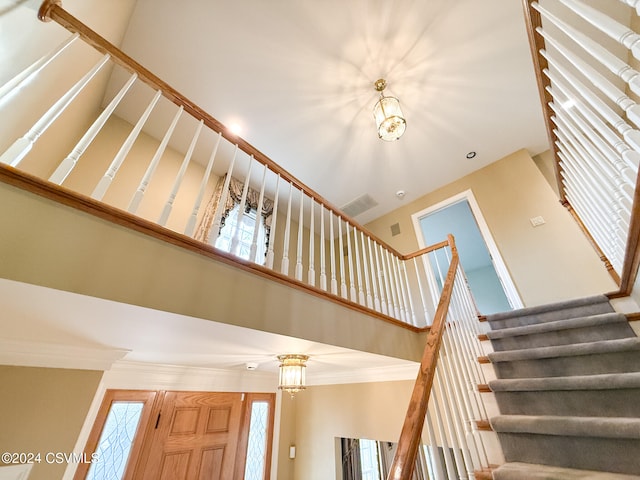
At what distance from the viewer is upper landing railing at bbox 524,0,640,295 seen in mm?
890

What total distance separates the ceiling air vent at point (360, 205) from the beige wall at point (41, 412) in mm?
3896

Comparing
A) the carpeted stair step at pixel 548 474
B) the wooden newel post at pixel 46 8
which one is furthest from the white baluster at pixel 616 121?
the wooden newel post at pixel 46 8

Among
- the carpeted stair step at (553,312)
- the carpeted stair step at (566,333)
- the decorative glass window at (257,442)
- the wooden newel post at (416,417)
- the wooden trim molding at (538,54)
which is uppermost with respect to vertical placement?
the wooden trim molding at (538,54)

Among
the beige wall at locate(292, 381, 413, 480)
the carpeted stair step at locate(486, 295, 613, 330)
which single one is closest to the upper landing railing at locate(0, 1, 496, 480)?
the carpeted stair step at locate(486, 295, 613, 330)

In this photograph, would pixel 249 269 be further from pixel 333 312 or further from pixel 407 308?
pixel 407 308

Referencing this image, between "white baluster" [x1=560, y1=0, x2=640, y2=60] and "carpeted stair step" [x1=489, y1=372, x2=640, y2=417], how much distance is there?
61.5 inches

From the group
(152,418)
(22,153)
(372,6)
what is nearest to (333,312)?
(22,153)

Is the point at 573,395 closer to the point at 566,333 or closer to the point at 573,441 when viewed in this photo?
the point at 573,441

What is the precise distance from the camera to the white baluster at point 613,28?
797 millimetres

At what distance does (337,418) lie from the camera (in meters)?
3.06

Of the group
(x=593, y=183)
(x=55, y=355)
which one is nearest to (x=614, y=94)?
(x=593, y=183)

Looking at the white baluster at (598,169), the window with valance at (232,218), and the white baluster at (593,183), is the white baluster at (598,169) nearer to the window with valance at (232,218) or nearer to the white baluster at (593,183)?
the white baluster at (593,183)

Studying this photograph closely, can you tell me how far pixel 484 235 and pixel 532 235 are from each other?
0.52m

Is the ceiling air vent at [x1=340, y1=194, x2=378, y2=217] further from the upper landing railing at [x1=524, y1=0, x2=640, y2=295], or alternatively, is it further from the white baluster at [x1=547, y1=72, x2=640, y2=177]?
the white baluster at [x1=547, y1=72, x2=640, y2=177]
